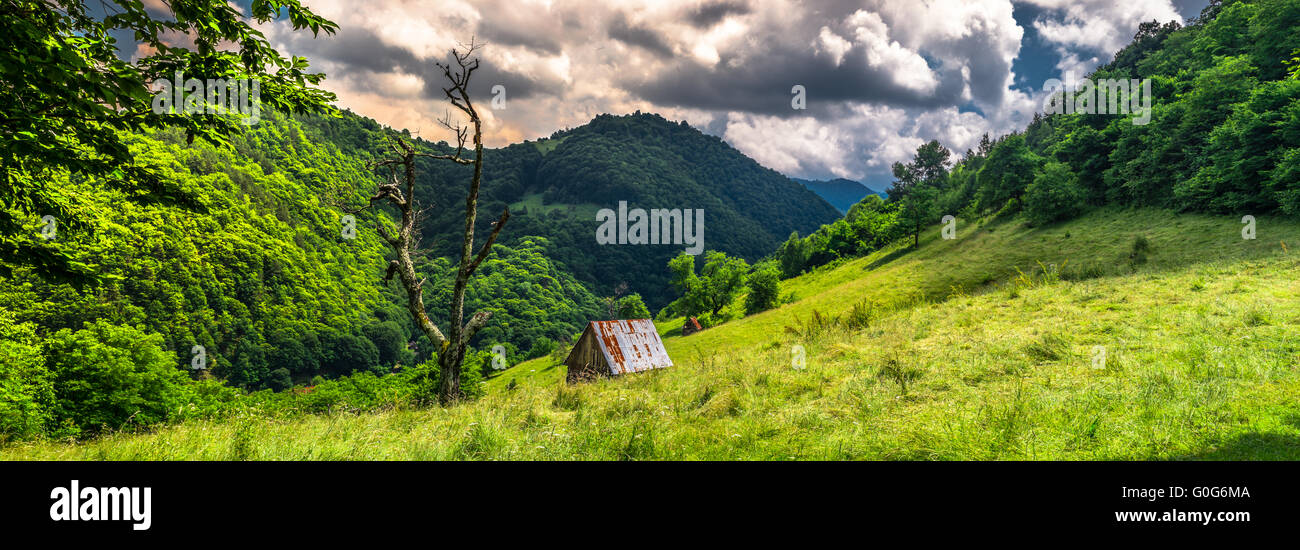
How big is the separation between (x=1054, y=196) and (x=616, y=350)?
46.3 metres

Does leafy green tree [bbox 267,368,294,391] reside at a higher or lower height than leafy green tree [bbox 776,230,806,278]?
lower

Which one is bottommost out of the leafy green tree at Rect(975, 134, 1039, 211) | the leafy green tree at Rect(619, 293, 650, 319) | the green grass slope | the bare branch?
the leafy green tree at Rect(619, 293, 650, 319)

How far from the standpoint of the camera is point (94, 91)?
5297mm

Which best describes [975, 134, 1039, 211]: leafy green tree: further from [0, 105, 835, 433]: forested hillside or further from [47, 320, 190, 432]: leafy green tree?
[47, 320, 190, 432]: leafy green tree

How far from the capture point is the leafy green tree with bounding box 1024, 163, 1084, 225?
4516 centimetres

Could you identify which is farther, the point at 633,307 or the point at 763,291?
the point at 633,307

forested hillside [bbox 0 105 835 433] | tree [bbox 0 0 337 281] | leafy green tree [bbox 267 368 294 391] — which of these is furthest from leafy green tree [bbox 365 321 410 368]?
tree [bbox 0 0 337 281]

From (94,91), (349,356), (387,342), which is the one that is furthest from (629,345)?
(387,342)

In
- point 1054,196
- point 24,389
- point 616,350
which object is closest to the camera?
point 24,389

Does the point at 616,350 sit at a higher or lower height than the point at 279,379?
higher

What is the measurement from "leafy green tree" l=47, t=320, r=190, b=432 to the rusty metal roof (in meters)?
22.0

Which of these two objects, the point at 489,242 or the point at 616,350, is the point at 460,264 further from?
the point at 616,350
